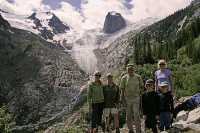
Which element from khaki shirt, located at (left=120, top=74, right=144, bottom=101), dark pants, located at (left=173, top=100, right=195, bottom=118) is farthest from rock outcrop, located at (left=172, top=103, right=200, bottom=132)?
khaki shirt, located at (left=120, top=74, right=144, bottom=101)

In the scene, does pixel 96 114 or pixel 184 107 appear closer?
pixel 96 114

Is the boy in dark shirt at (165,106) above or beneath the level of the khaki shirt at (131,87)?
beneath

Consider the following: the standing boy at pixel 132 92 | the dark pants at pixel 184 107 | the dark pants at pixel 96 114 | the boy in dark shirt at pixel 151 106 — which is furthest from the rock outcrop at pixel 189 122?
the dark pants at pixel 96 114

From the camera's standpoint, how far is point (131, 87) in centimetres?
1947

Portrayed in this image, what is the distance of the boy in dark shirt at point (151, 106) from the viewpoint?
18953 mm

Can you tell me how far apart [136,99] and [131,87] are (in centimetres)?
57

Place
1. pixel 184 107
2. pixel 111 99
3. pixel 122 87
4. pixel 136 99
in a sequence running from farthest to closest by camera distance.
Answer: pixel 184 107, pixel 111 99, pixel 122 87, pixel 136 99

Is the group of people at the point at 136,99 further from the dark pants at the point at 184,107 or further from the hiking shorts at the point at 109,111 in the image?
the dark pants at the point at 184,107

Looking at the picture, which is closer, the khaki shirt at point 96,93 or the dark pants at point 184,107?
the khaki shirt at point 96,93

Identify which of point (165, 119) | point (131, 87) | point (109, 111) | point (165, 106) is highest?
point (131, 87)

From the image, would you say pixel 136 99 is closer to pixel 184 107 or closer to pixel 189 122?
pixel 189 122

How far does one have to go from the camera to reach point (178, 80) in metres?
44.2

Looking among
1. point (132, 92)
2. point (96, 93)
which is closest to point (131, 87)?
point (132, 92)

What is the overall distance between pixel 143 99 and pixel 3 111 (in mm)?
21458
